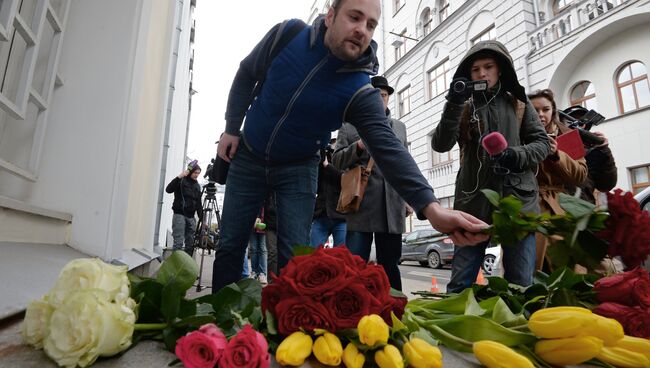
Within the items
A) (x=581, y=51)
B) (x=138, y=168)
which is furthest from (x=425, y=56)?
(x=138, y=168)

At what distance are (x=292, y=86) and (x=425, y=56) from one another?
1729 cm

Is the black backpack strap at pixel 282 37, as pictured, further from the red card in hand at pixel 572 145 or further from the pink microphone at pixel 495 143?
the red card in hand at pixel 572 145

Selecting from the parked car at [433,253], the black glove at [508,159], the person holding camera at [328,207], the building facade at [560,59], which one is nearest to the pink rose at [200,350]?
the black glove at [508,159]

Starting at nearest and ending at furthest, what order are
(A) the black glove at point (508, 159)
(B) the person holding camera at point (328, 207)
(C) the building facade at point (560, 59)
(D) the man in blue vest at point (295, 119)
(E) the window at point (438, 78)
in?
(D) the man in blue vest at point (295, 119) → (A) the black glove at point (508, 159) → (B) the person holding camera at point (328, 207) → (C) the building facade at point (560, 59) → (E) the window at point (438, 78)

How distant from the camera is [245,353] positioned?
0.59m

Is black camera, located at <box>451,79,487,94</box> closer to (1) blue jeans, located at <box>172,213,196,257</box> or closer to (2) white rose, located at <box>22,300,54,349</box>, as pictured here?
(2) white rose, located at <box>22,300,54,349</box>

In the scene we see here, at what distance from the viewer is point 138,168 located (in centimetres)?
333

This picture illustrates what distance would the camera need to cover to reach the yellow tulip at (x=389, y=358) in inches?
26.1

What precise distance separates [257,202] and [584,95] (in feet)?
41.4

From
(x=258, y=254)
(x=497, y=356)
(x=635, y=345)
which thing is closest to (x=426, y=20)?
(x=258, y=254)

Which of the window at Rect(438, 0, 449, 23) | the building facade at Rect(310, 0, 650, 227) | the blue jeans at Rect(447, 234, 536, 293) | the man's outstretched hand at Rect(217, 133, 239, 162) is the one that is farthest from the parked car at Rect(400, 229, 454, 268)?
the window at Rect(438, 0, 449, 23)

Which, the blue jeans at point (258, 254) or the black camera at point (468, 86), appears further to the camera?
the blue jeans at point (258, 254)

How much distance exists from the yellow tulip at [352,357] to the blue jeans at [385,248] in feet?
6.86

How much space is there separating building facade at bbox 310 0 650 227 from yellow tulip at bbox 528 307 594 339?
11.4 m
